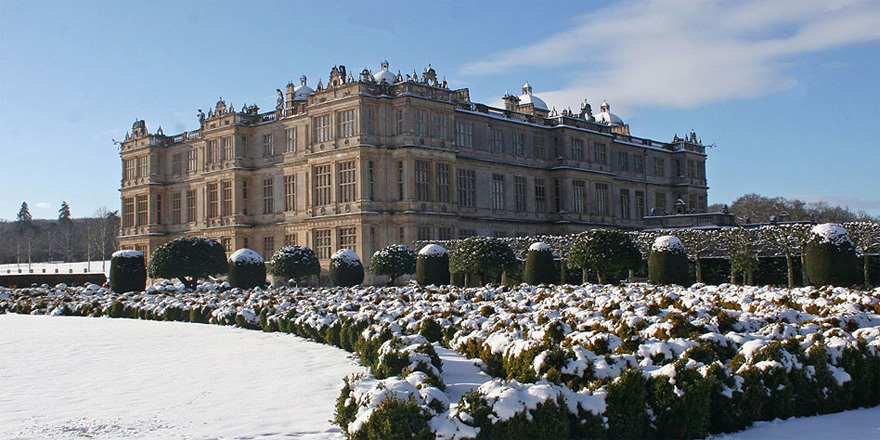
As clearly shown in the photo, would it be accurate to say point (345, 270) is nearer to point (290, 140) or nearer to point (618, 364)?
point (290, 140)

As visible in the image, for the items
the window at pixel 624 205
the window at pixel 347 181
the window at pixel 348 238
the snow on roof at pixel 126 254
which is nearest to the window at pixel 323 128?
the window at pixel 347 181

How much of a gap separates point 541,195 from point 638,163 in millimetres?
10491

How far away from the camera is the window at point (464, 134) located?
131ft

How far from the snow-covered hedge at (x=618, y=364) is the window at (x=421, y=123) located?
22783 mm

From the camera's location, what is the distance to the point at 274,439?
758 cm

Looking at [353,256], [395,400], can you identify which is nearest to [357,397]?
[395,400]

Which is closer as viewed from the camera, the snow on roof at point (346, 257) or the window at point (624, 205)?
the snow on roof at point (346, 257)

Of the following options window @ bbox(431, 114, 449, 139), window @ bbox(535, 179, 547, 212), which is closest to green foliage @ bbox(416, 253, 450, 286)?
window @ bbox(431, 114, 449, 139)

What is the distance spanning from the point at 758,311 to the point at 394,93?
87.9 feet

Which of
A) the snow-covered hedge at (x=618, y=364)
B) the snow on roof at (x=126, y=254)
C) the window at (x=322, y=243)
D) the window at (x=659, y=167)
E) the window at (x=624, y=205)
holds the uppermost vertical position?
the window at (x=659, y=167)

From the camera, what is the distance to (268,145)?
43.7 meters

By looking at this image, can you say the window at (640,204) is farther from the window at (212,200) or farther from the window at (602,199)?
the window at (212,200)

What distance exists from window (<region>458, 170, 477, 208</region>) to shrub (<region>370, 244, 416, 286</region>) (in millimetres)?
9303

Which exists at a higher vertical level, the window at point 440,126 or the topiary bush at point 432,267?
the window at point 440,126
